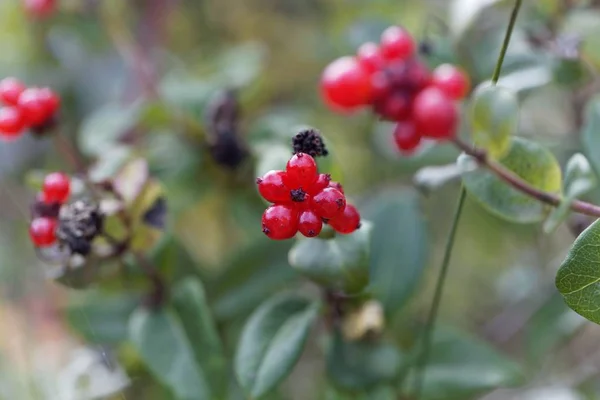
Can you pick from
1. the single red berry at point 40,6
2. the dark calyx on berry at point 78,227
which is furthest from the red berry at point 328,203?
the single red berry at point 40,6

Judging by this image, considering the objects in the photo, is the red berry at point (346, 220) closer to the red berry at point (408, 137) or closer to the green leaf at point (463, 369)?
the red berry at point (408, 137)

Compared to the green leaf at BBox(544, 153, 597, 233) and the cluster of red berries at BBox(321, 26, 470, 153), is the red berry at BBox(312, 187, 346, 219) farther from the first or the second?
the green leaf at BBox(544, 153, 597, 233)

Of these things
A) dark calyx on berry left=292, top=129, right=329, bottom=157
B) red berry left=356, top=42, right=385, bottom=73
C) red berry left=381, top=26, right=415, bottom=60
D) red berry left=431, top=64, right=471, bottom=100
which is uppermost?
red berry left=381, top=26, right=415, bottom=60

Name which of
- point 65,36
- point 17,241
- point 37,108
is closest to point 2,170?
point 17,241

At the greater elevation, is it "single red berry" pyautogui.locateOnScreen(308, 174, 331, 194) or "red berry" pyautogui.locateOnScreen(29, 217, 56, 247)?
"red berry" pyautogui.locateOnScreen(29, 217, 56, 247)

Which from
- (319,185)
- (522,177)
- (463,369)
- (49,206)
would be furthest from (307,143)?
(463,369)

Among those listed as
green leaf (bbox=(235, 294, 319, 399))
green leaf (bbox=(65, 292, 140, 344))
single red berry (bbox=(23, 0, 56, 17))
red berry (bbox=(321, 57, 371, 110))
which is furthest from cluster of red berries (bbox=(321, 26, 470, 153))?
single red berry (bbox=(23, 0, 56, 17))
